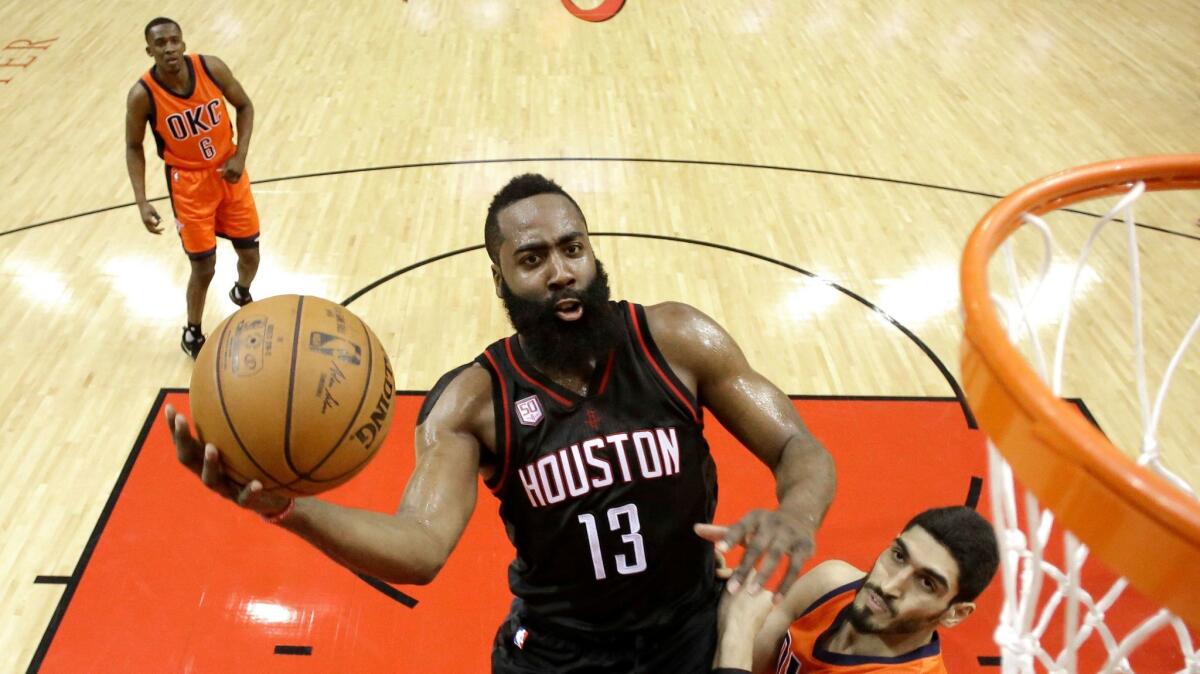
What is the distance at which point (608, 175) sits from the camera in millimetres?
7145

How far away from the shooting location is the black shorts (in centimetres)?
257

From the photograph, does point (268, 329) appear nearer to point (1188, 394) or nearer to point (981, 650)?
point (981, 650)

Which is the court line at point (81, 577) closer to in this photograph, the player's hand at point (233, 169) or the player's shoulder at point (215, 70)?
the player's hand at point (233, 169)

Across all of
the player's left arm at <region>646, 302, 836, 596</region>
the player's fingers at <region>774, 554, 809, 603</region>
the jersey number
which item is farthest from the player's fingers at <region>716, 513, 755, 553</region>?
the jersey number

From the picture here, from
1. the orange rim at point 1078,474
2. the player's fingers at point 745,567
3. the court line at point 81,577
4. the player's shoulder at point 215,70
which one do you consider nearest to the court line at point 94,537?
the court line at point 81,577

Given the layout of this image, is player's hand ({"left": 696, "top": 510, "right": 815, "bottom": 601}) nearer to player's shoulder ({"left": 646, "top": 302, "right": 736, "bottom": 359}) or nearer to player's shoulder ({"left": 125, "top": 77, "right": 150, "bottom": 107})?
player's shoulder ({"left": 646, "top": 302, "right": 736, "bottom": 359})

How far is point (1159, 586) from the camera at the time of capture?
138 centimetres

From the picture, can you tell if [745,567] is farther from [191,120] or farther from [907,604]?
[191,120]

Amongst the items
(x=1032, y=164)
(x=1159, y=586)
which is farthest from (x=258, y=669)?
(x=1032, y=164)

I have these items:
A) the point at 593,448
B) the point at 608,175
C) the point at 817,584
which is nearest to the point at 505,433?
the point at 593,448

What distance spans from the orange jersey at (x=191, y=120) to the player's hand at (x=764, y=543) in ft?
13.2

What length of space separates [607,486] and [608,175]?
195 inches

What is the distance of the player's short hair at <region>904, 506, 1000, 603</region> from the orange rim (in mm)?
1104

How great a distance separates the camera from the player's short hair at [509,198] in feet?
8.80
